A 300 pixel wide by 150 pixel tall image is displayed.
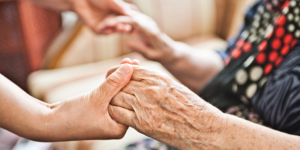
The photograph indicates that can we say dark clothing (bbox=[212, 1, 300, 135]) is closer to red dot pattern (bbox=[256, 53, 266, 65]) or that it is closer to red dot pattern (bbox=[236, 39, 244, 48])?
red dot pattern (bbox=[256, 53, 266, 65])

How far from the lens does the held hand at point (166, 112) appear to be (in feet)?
1.71

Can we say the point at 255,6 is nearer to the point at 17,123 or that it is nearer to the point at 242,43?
the point at 242,43

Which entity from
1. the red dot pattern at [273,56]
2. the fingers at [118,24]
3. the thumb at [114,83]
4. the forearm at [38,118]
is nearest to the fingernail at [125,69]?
the thumb at [114,83]

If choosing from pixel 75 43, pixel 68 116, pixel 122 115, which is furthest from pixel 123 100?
pixel 75 43

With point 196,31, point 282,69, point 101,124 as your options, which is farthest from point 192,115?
point 196,31

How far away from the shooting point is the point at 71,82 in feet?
3.76

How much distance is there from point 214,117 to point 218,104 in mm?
273

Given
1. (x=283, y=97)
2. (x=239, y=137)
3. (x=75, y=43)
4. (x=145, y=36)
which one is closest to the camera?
(x=239, y=137)

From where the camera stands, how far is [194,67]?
0.95 meters

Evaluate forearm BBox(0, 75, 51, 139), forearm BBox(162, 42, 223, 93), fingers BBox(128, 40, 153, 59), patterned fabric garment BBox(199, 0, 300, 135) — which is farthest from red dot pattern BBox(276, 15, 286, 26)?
forearm BBox(0, 75, 51, 139)

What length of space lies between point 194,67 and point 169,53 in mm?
133

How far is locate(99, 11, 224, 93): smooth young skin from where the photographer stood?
88 cm

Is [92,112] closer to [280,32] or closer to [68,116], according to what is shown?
[68,116]

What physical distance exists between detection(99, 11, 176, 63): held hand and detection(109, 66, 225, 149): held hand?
1.03ft
